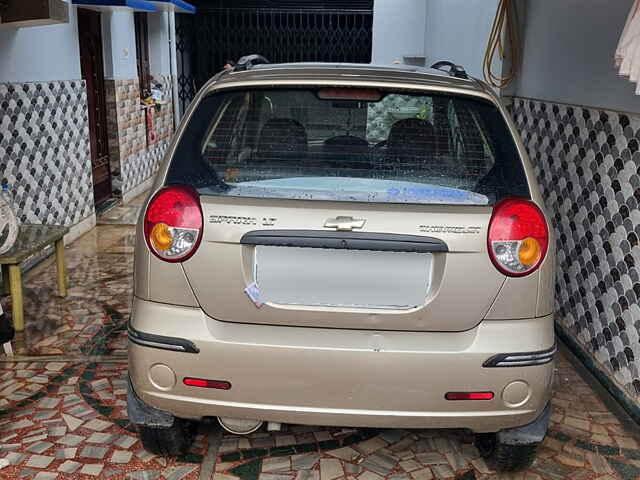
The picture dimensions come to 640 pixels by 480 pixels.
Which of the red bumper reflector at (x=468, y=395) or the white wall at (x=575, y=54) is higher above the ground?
the white wall at (x=575, y=54)

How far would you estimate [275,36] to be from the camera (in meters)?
11.3

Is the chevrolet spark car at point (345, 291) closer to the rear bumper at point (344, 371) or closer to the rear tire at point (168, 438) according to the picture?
the rear bumper at point (344, 371)

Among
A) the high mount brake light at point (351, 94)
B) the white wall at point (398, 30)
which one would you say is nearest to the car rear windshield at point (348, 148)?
the high mount brake light at point (351, 94)

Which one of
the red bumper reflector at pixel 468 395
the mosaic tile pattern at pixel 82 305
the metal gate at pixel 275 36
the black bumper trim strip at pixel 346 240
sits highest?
the metal gate at pixel 275 36

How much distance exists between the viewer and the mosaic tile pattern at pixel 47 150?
4676 millimetres

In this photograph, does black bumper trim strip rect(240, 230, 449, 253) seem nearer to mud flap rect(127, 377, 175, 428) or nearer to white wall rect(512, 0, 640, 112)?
mud flap rect(127, 377, 175, 428)

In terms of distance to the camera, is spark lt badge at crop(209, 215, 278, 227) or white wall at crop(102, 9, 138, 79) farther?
white wall at crop(102, 9, 138, 79)

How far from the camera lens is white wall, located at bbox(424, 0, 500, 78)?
18.8 feet

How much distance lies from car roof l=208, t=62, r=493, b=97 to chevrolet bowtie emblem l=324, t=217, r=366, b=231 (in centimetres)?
51

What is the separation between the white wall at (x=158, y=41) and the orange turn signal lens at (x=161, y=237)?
23.5ft

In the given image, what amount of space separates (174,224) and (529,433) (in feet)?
4.57

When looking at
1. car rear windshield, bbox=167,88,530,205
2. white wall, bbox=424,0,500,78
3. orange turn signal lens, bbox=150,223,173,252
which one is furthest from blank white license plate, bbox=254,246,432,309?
white wall, bbox=424,0,500,78

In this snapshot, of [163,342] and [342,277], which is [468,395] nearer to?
[342,277]

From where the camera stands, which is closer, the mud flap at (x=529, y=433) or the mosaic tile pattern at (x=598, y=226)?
the mud flap at (x=529, y=433)
